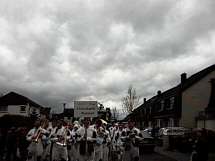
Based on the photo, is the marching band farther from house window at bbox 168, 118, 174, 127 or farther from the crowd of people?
house window at bbox 168, 118, 174, 127

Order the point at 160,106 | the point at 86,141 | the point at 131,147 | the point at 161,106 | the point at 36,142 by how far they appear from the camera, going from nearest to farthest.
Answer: the point at 131,147 → the point at 86,141 → the point at 36,142 → the point at 161,106 → the point at 160,106

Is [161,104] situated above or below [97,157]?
above

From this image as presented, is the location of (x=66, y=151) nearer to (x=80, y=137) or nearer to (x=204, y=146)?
(x=80, y=137)

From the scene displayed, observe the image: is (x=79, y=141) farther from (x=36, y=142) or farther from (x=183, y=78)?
(x=183, y=78)

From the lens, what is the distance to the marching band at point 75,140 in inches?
676

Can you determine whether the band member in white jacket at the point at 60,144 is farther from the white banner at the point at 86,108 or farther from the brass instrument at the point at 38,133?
the white banner at the point at 86,108

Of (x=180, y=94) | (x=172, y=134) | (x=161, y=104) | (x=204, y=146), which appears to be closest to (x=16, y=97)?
(x=161, y=104)

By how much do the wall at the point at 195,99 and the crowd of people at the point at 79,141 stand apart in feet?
113

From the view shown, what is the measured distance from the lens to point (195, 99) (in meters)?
51.7

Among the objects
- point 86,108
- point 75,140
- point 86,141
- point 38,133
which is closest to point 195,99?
point 86,108

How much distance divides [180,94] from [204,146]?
3866cm

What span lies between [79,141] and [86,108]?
171cm

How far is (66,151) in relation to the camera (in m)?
17.5

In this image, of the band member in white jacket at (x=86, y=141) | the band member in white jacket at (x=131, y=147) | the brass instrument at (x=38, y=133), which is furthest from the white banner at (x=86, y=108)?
the band member in white jacket at (x=131, y=147)
